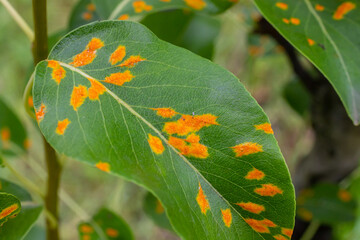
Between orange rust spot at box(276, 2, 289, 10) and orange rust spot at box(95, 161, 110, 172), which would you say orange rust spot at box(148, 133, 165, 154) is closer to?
orange rust spot at box(95, 161, 110, 172)

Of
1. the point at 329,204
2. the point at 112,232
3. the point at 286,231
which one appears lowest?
the point at 329,204

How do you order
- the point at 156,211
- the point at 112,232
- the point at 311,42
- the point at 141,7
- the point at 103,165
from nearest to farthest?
the point at 103,165 → the point at 311,42 → the point at 141,7 → the point at 112,232 → the point at 156,211

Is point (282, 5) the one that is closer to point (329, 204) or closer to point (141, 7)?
point (141, 7)

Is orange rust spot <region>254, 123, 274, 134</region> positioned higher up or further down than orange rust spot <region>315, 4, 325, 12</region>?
further down

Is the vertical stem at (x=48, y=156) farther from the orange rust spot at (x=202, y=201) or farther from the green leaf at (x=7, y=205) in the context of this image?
the orange rust spot at (x=202, y=201)

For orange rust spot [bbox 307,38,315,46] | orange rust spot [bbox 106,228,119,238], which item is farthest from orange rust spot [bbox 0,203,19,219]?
orange rust spot [bbox 307,38,315,46]

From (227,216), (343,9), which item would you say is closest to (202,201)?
(227,216)
